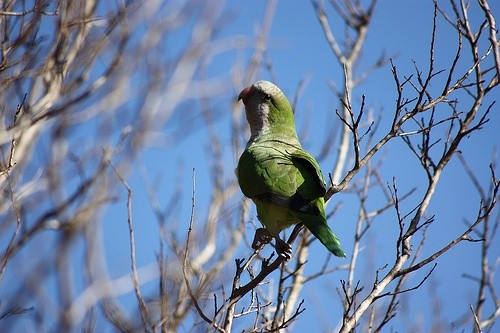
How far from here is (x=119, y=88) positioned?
7742 mm

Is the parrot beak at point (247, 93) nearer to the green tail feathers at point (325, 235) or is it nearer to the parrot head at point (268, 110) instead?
the parrot head at point (268, 110)

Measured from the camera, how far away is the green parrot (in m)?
4.11

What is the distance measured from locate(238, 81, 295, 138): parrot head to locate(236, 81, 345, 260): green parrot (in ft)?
0.35

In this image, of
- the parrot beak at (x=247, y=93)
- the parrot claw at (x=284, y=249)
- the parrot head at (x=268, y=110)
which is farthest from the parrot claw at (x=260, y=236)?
the parrot beak at (x=247, y=93)

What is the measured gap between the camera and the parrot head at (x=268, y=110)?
541cm

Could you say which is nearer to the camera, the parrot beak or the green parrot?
the green parrot

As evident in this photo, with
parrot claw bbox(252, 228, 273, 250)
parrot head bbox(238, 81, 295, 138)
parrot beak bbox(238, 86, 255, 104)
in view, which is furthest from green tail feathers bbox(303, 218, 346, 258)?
parrot beak bbox(238, 86, 255, 104)

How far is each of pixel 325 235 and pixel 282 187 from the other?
22.4 inches

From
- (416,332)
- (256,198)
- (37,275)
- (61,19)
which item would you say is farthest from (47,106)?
(416,332)

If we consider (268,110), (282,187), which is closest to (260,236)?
(282,187)

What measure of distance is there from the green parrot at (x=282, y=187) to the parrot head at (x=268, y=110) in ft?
0.35

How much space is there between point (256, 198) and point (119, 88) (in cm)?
392

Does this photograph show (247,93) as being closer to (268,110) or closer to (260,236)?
(268,110)

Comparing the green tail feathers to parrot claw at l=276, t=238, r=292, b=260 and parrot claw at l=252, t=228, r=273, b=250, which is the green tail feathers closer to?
parrot claw at l=276, t=238, r=292, b=260
